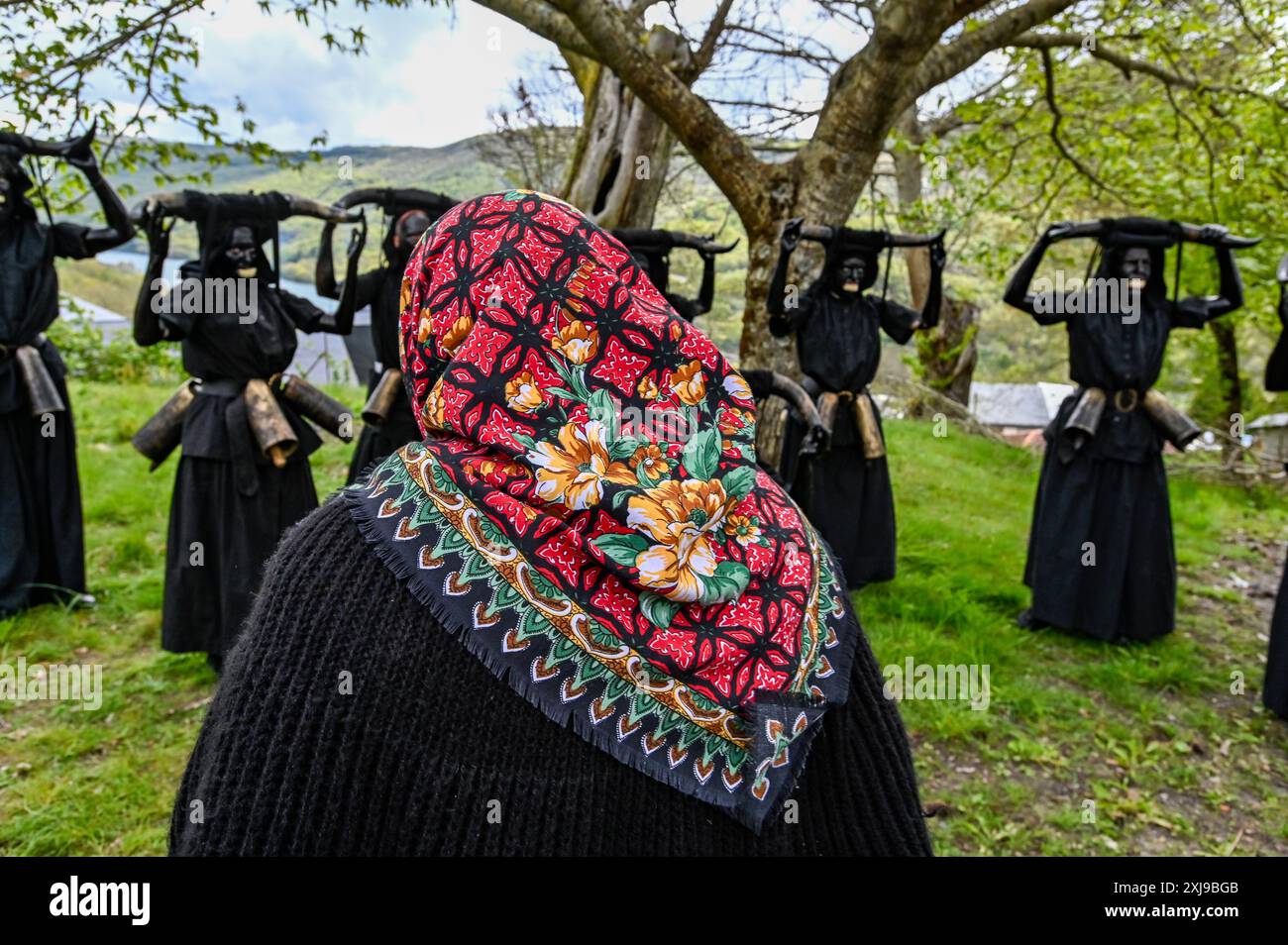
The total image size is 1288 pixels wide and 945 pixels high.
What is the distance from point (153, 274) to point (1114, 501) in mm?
5301

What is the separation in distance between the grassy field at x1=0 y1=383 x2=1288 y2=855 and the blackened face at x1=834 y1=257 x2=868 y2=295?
6.47 feet

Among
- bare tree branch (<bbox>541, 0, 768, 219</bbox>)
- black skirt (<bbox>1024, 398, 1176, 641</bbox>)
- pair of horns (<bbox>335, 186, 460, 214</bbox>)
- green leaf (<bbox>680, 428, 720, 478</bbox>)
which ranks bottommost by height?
black skirt (<bbox>1024, 398, 1176, 641</bbox>)

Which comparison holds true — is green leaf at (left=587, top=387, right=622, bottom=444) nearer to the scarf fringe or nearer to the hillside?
the scarf fringe

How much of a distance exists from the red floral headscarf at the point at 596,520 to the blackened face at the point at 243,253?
3323 mm

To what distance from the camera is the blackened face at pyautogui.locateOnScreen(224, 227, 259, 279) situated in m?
4.17

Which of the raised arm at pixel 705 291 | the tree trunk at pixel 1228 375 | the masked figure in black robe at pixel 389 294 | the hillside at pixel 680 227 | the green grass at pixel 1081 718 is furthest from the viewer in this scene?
the tree trunk at pixel 1228 375

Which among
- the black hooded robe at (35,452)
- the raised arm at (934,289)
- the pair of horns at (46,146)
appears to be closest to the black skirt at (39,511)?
the black hooded robe at (35,452)

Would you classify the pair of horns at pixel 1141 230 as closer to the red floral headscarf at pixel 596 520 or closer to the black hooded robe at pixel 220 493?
the black hooded robe at pixel 220 493

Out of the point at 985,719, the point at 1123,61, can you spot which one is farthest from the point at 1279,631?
the point at 1123,61

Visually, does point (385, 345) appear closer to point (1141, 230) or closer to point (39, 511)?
point (39, 511)

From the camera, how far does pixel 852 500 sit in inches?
230

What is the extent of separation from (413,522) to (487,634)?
0.62ft

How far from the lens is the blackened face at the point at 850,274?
18.2 ft

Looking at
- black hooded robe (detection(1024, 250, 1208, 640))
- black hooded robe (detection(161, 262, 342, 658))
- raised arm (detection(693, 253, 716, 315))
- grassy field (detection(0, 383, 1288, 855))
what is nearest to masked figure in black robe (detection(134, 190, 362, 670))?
black hooded robe (detection(161, 262, 342, 658))
